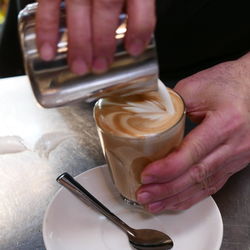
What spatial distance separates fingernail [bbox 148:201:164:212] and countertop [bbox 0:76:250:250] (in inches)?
4.7

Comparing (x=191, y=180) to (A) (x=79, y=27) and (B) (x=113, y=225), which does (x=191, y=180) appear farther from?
(A) (x=79, y=27)

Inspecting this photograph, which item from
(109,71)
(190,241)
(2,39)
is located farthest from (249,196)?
(2,39)

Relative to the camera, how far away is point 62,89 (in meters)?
0.53

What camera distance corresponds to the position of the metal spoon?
0.67 metres

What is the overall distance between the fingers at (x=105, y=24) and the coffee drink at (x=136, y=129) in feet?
0.53

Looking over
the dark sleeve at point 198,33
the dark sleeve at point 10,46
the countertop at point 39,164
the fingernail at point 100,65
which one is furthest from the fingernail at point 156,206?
the dark sleeve at point 10,46

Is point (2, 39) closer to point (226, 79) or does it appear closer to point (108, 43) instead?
point (226, 79)

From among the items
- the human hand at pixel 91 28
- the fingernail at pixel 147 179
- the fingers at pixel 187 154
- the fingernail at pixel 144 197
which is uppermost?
the human hand at pixel 91 28

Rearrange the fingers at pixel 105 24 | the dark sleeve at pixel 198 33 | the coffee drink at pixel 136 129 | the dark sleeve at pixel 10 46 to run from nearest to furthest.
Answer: the fingers at pixel 105 24, the coffee drink at pixel 136 129, the dark sleeve at pixel 198 33, the dark sleeve at pixel 10 46

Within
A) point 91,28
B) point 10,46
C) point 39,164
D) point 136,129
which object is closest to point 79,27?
point 91,28

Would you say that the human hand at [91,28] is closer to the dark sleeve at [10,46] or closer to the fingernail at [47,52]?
the fingernail at [47,52]

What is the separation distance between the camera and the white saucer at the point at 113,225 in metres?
0.67

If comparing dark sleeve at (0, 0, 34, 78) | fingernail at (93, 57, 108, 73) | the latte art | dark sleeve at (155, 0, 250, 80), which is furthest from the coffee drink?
Result: dark sleeve at (0, 0, 34, 78)

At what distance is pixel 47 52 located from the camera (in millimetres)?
494
